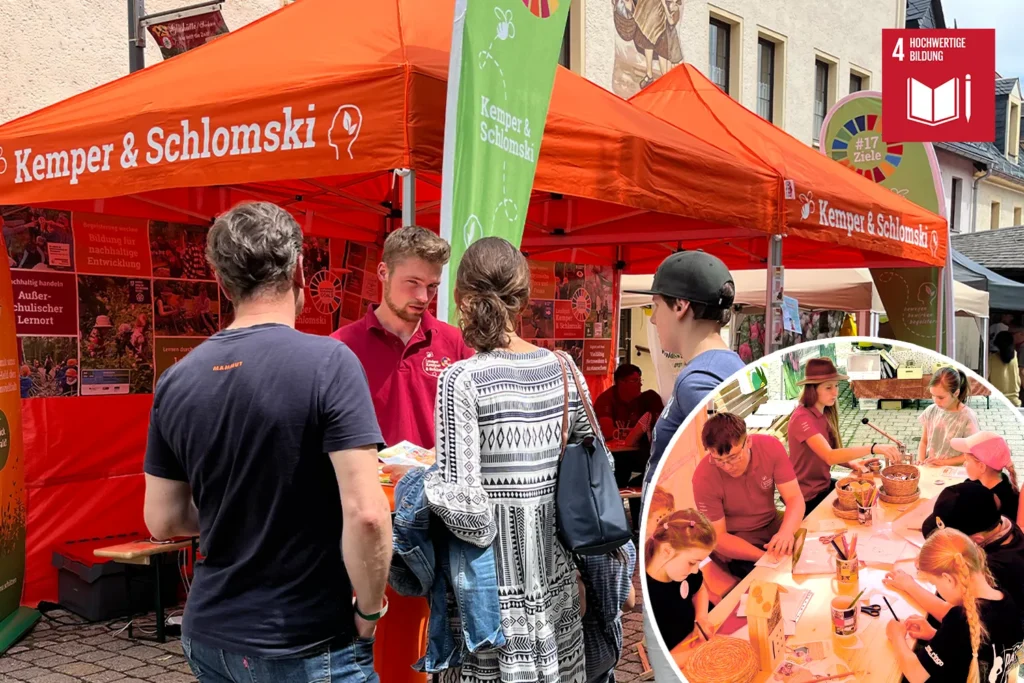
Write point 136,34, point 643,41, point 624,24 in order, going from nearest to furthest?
point 136,34 < point 624,24 < point 643,41

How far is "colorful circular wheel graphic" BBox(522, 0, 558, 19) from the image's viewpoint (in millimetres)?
3738

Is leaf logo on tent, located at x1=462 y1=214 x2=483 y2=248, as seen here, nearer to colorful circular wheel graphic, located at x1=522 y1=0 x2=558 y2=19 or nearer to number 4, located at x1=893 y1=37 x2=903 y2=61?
colorful circular wheel graphic, located at x1=522 y1=0 x2=558 y2=19

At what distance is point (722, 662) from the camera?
2006 millimetres

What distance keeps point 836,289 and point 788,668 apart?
10.2 m

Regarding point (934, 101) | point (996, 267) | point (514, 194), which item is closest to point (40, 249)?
point (514, 194)

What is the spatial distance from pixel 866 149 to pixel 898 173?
40cm

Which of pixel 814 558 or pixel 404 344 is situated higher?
pixel 404 344

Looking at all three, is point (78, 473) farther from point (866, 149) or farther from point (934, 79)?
point (866, 149)

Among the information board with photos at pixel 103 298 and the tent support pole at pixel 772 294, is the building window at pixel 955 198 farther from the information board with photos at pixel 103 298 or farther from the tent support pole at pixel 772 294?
the information board with photos at pixel 103 298

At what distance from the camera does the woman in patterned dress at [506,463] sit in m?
2.33

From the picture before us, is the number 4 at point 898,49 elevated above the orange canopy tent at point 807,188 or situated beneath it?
elevated above

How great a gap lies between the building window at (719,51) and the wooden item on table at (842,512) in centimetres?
1492

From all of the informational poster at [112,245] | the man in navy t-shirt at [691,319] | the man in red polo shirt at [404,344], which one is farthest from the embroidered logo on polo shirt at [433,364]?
the informational poster at [112,245]

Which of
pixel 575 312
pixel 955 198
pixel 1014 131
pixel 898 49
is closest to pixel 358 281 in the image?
pixel 575 312
